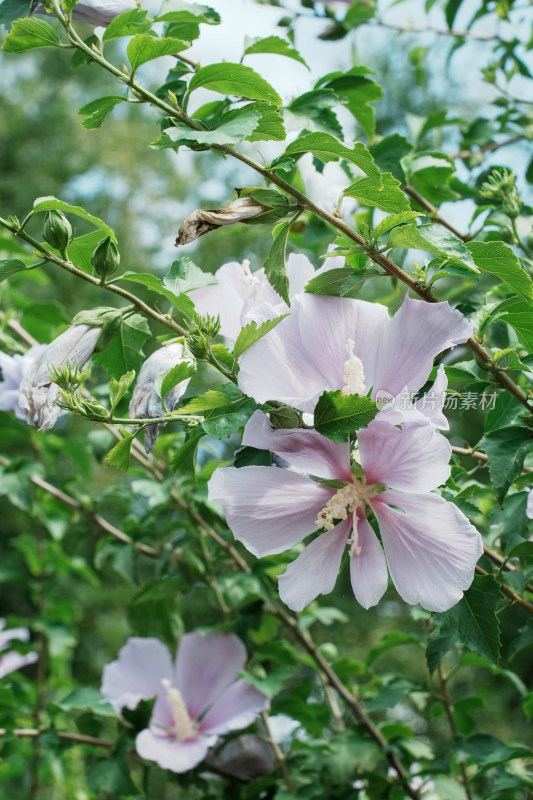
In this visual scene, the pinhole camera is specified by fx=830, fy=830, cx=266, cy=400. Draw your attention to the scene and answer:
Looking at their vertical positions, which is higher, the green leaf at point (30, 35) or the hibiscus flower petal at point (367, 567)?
the green leaf at point (30, 35)

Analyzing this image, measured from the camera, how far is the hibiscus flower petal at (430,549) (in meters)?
0.46

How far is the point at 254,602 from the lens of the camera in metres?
0.96

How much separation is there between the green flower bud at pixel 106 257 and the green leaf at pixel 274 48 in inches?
8.5

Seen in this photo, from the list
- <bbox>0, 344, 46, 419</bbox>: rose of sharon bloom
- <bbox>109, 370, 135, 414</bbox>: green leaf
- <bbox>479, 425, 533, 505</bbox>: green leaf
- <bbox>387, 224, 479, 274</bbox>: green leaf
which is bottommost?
<bbox>0, 344, 46, 419</bbox>: rose of sharon bloom

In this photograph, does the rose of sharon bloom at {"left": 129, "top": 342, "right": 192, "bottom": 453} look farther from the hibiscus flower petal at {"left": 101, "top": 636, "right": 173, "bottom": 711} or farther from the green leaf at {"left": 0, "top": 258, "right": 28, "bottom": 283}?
the hibiscus flower petal at {"left": 101, "top": 636, "right": 173, "bottom": 711}

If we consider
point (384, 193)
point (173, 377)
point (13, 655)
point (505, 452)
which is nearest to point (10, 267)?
point (173, 377)

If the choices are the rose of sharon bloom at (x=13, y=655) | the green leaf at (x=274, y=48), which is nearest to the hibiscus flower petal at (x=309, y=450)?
the green leaf at (x=274, y=48)

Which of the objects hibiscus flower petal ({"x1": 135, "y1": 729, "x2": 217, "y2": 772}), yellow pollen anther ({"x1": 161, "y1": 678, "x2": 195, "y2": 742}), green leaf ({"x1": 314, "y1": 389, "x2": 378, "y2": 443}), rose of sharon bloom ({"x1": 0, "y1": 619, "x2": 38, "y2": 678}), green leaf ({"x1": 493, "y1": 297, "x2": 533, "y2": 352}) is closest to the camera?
green leaf ({"x1": 314, "y1": 389, "x2": 378, "y2": 443})

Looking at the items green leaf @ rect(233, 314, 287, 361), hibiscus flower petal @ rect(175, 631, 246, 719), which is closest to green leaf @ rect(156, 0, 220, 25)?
green leaf @ rect(233, 314, 287, 361)

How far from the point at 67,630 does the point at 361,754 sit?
598 millimetres

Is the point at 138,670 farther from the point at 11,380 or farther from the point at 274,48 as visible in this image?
the point at 274,48

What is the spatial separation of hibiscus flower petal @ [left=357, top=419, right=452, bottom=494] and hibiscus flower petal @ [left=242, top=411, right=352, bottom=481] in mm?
17

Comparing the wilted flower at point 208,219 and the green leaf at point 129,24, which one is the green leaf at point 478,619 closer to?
the wilted flower at point 208,219

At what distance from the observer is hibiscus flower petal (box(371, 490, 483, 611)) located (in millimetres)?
460
